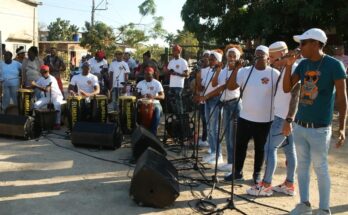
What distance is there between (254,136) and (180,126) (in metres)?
2.88

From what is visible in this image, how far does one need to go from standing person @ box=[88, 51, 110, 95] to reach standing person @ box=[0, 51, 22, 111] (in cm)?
205

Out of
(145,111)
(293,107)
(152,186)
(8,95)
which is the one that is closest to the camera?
(293,107)

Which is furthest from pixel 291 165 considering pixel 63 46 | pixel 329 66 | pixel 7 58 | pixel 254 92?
pixel 63 46

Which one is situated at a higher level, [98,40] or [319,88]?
[98,40]

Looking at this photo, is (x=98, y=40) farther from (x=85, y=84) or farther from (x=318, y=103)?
(x=318, y=103)

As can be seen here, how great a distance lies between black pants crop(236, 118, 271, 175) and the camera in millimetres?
5473

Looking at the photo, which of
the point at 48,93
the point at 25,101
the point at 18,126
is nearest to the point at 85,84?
the point at 48,93

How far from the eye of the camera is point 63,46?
3728 cm

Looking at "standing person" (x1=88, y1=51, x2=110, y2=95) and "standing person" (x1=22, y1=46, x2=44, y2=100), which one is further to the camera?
"standing person" (x1=88, y1=51, x2=110, y2=95)

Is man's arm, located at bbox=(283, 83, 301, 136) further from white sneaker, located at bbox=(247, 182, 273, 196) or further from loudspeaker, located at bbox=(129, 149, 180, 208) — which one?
loudspeaker, located at bbox=(129, 149, 180, 208)

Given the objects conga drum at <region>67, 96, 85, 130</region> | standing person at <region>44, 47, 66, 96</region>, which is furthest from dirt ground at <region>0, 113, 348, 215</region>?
standing person at <region>44, 47, 66, 96</region>

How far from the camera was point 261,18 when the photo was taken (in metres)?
13.3

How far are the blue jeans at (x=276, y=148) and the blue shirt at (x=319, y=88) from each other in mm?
938

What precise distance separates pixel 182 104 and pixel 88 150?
2500 mm
